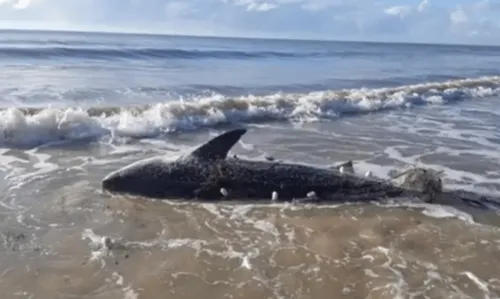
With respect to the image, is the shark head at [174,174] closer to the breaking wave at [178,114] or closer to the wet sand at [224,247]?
the wet sand at [224,247]

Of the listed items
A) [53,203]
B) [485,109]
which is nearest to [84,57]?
[485,109]

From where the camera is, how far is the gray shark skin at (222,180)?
8203 millimetres

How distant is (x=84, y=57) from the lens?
140 ft

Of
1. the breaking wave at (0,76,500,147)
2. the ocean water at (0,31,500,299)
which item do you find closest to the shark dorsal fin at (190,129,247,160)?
the ocean water at (0,31,500,299)

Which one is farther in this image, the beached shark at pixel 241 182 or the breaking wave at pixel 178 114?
the breaking wave at pixel 178 114

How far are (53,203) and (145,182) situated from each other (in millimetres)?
1277

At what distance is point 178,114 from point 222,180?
23.5 feet

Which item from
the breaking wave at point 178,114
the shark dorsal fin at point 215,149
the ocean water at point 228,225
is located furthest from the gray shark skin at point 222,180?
the breaking wave at point 178,114

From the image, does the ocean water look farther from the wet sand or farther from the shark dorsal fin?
the shark dorsal fin

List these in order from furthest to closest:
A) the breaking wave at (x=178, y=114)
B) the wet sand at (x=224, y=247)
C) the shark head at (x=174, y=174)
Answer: the breaking wave at (x=178, y=114) → the shark head at (x=174, y=174) → the wet sand at (x=224, y=247)

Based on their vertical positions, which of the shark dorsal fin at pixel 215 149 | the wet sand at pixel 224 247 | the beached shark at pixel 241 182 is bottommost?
the wet sand at pixel 224 247

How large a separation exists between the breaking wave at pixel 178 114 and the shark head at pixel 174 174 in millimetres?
4302

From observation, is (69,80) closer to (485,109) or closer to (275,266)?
(485,109)

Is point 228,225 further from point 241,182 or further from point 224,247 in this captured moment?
point 241,182
